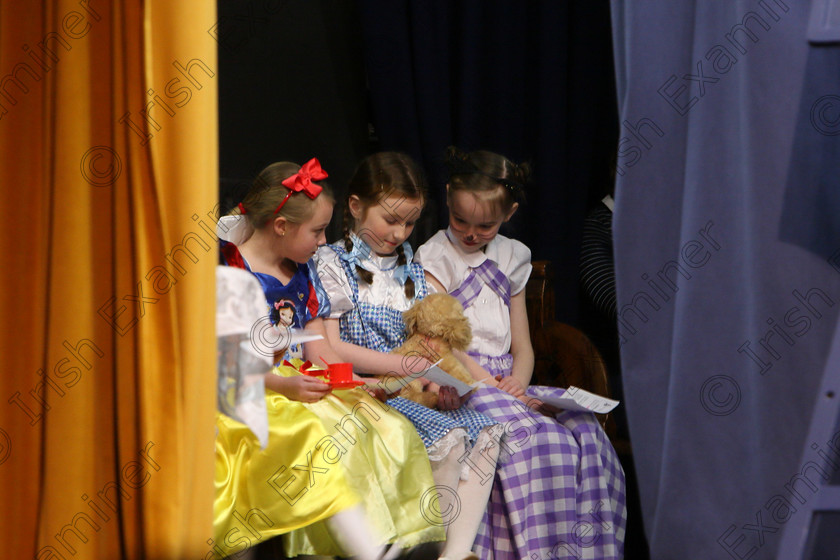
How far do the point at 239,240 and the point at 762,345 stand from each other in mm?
1244

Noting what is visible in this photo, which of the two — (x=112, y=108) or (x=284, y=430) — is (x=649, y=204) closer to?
(x=284, y=430)

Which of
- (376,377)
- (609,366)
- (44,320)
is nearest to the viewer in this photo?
(44,320)

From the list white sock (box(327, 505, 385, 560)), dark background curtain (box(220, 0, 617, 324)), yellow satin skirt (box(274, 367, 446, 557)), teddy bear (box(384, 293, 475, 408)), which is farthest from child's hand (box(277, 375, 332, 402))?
dark background curtain (box(220, 0, 617, 324))

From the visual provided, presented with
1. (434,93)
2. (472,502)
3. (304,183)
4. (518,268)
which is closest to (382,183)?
(304,183)

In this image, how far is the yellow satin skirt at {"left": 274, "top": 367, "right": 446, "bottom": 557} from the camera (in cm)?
163

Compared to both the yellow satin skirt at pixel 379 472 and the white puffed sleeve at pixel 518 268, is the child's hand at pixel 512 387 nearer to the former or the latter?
→ the white puffed sleeve at pixel 518 268

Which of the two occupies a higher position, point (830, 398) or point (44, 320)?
point (44, 320)

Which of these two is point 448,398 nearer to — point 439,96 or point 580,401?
point 580,401

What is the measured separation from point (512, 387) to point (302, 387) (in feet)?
2.40

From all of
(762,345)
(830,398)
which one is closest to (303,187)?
(762,345)

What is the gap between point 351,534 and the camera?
5.23 feet

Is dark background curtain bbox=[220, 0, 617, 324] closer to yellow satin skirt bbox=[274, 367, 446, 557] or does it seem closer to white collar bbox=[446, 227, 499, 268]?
white collar bbox=[446, 227, 499, 268]

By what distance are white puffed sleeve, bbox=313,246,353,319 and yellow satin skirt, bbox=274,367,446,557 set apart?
311 millimetres

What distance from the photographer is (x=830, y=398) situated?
1478 mm
